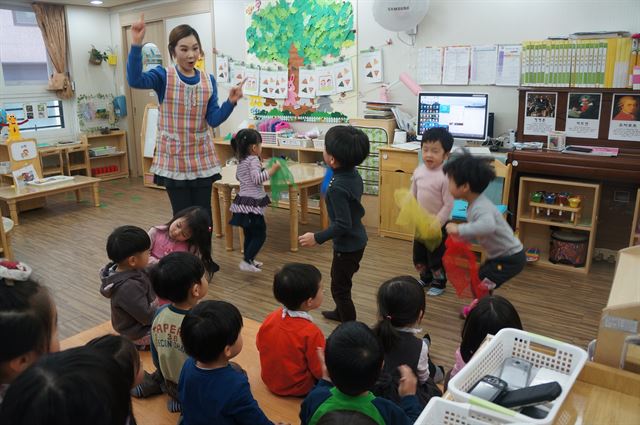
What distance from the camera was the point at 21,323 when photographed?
1.30m

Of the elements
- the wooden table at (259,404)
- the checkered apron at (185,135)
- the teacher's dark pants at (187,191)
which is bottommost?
the wooden table at (259,404)

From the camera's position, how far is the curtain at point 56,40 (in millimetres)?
7348

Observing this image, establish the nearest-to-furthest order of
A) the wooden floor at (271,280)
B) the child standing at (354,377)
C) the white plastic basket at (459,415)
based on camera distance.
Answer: the white plastic basket at (459,415)
the child standing at (354,377)
the wooden floor at (271,280)

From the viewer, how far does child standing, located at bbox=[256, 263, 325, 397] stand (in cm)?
198

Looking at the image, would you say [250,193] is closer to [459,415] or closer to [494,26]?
[494,26]

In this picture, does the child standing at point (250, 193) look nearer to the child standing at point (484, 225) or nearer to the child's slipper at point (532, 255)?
the child standing at point (484, 225)

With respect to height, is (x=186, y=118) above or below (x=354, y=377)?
above

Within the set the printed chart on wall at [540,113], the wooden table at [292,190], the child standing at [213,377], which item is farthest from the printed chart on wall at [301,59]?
the child standing at [213,377]

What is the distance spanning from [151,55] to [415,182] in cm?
485

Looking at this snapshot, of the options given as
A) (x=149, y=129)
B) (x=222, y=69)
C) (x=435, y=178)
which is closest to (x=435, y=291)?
(x=435, y=178)

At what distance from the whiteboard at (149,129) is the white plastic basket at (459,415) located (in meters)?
6.67

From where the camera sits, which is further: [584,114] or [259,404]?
[584,114]

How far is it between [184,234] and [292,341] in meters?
1.07

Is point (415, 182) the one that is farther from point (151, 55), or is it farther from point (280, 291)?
point (151, 55)
